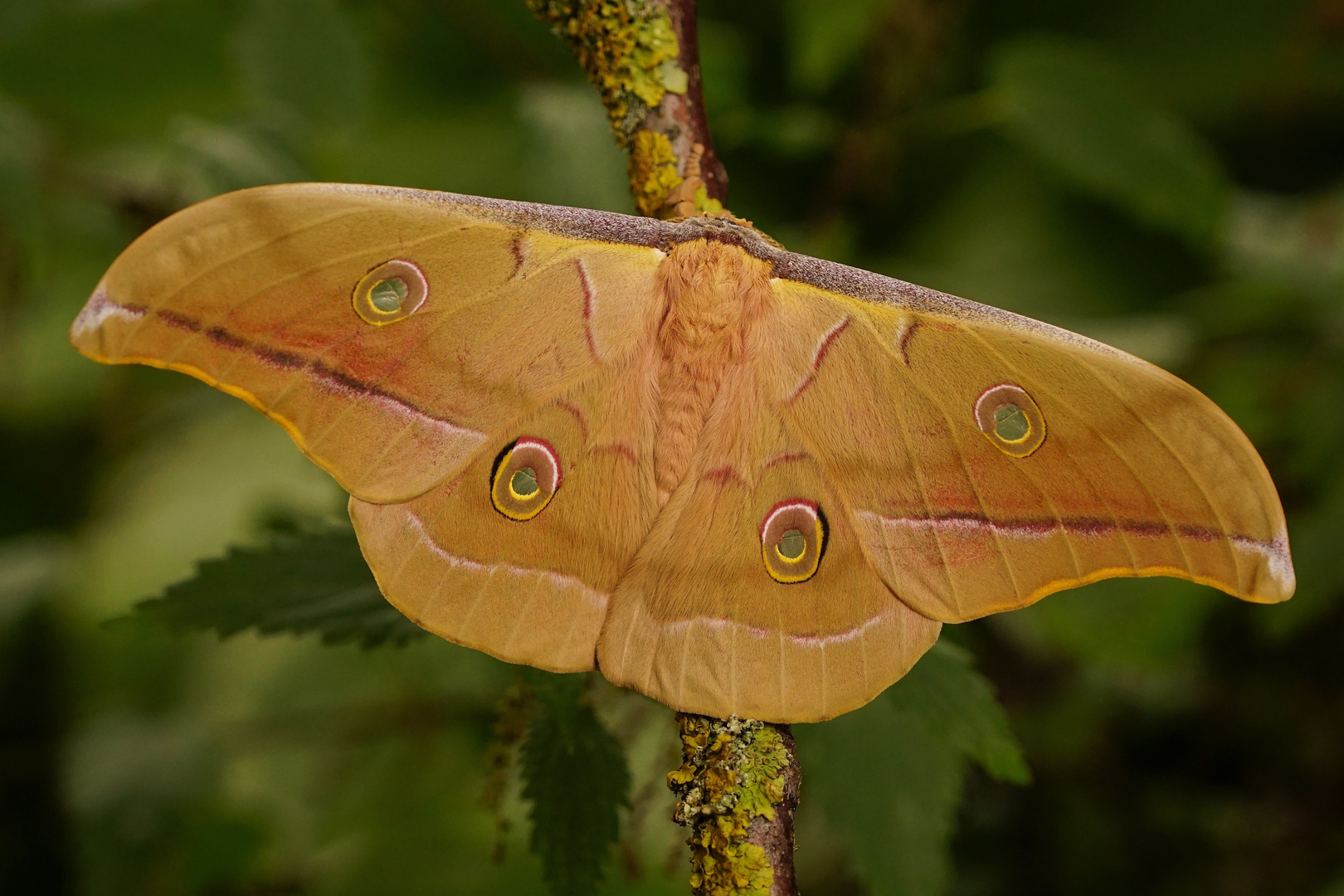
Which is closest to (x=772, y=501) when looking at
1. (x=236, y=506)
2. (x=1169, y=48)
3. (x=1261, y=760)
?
(x=1261, y=760)

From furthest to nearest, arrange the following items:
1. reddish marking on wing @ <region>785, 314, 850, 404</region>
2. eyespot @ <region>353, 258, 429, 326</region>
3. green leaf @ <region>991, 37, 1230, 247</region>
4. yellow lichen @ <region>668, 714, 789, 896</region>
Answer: green leaf @ <region>991, 37, 1230, 247</region>, reddish marking on wing @ <region>785, 314, 850, 404</region>, eyespot @ <region>353, 258, 429, 326</region>, yellow lichen @ <region>668, 714, 789, 896</region>

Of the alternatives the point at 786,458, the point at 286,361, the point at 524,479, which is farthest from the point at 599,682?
the point at 286,361

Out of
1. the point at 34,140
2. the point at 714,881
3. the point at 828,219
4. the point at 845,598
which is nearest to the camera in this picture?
the point at 714,881

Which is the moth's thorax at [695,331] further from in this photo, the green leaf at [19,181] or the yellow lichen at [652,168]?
the green leaf at [19,181]

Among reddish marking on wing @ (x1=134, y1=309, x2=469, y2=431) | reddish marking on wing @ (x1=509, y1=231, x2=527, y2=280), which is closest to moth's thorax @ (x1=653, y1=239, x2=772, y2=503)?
reddish marking on wing @ (x1=509, y1=231, x2=527, y2=280)

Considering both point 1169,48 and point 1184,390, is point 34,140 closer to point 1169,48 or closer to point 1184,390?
point 1184,390

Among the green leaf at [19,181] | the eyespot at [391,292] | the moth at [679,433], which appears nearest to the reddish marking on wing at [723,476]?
the moth at [679,433]

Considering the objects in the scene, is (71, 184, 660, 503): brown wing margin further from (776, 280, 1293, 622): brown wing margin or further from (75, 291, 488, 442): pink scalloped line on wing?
(776, 280, 1293, 622): brown wing margin
